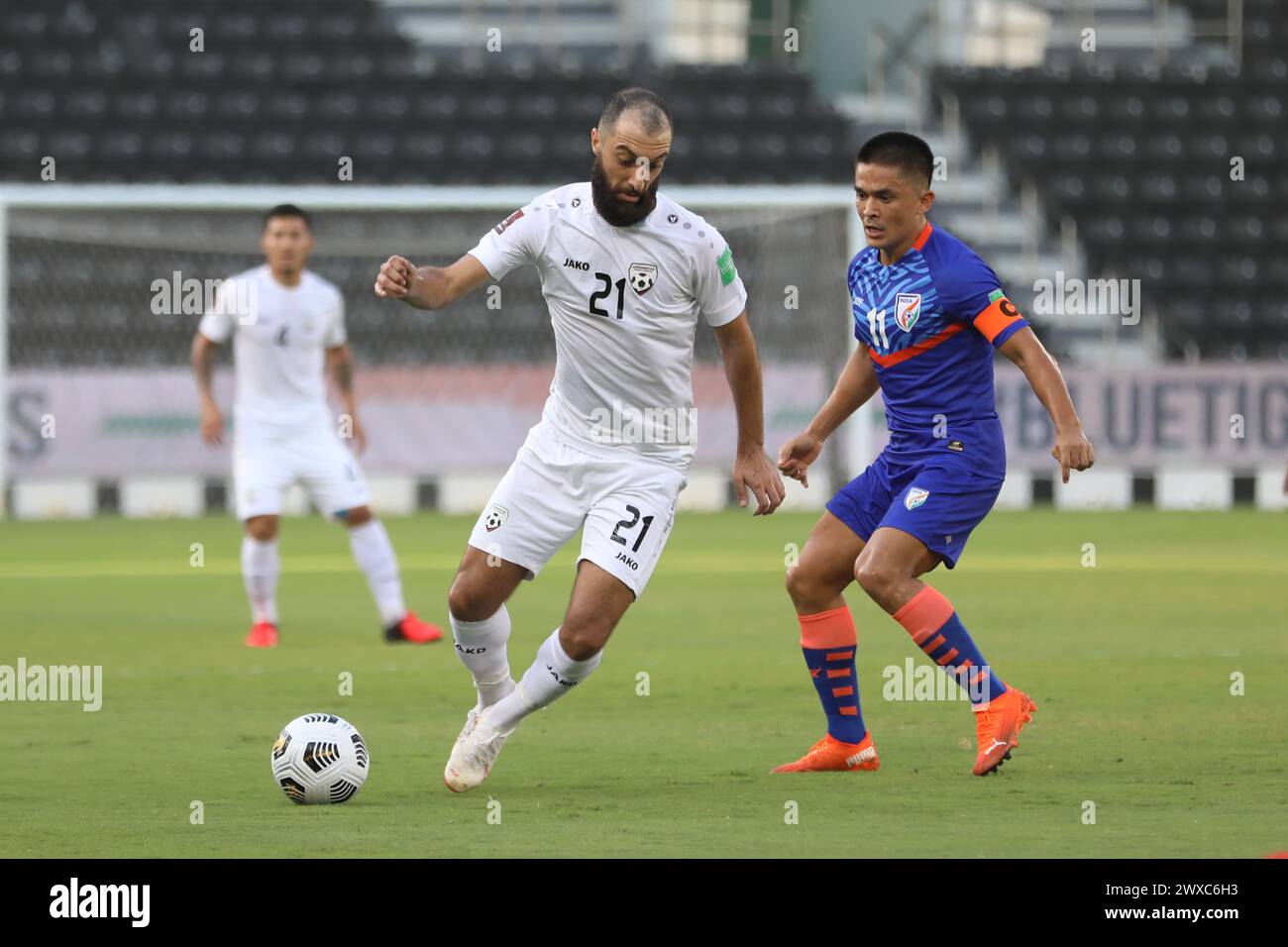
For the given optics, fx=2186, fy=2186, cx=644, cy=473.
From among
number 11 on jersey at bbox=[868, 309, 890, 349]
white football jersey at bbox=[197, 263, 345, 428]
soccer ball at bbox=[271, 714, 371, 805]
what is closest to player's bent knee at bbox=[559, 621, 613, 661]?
soccer ball at bbox=[271, 714, 371, 805]

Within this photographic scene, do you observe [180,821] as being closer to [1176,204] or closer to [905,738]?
[905,738]

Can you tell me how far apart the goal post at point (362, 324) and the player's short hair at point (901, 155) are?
44.0ft

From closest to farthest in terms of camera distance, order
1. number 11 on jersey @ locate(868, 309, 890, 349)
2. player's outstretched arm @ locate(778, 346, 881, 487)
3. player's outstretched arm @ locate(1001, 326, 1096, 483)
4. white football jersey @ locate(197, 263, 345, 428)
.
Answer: player's outstretched arm @ locate(1001, 326, 1096, 483)
number 11 on jersey @ locate(868, 309, 890, 349)
player's outstretched arm @ locate(778, 346, 881, 487)
white football jersey @ locate(197, 263, 345, 428)

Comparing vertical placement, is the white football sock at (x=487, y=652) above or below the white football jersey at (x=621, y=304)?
below

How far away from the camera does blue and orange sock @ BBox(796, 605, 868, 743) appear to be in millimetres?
7516

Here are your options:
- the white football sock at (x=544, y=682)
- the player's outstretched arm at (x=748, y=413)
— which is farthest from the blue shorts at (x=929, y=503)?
the white football sock at (x=544, y=682)

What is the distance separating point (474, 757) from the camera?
703 centimetres

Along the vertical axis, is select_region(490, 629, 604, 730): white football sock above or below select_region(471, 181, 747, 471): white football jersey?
below

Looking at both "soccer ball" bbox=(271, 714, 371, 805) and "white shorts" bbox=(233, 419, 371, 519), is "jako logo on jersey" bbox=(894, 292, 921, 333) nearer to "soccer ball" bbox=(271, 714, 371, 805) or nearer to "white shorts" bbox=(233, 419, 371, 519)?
"soccer ball" bbox=(271, 714, 371, 805)

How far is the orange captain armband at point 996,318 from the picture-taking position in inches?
283

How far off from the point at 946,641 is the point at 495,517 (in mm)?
1566

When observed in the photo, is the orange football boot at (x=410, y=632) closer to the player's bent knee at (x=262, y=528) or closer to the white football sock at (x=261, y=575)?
the white football sock at (x=261, y=575)

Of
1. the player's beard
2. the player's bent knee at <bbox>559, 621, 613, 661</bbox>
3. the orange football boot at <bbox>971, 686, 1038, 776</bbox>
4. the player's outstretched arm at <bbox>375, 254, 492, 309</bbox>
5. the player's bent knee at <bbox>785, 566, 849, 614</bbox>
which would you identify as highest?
the player's beard

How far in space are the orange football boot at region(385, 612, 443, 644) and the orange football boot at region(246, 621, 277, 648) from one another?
0.62 meters
